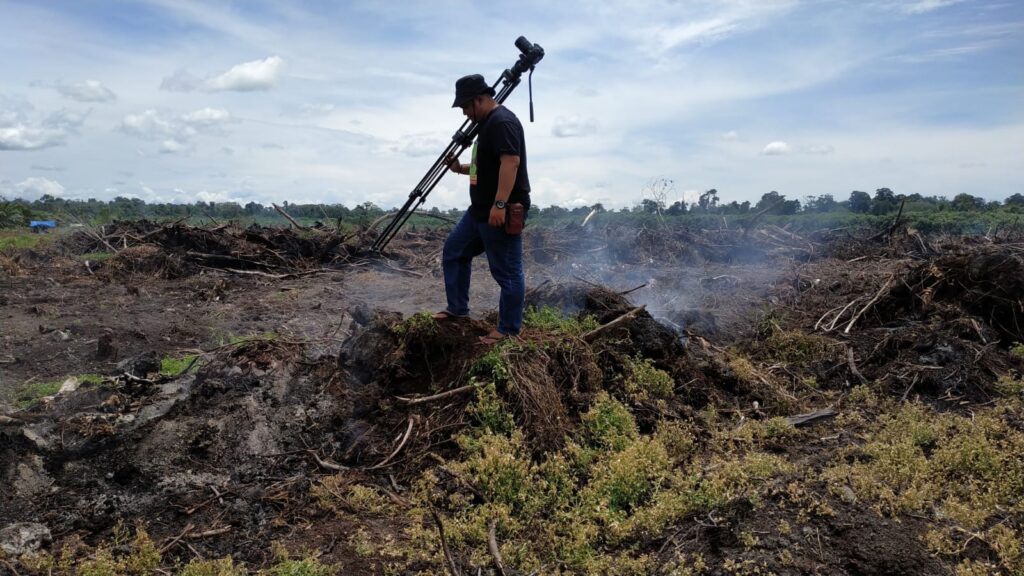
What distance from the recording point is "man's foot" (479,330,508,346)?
482 cm

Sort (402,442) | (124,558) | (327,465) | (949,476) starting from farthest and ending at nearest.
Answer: (402,442) → (327,465) → (949,476) → (124,558)

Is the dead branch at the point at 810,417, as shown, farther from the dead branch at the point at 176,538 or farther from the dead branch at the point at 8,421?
the dead branch at the point at 8,421

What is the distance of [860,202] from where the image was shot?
23.8m

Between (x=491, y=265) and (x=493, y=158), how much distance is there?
0.75 m

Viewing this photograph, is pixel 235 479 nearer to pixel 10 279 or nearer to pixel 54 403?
pixel 54 403

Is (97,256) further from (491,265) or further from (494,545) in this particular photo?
(494,545)

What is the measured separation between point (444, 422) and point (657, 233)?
12564mm

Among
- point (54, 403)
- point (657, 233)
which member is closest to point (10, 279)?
point (54, 403)

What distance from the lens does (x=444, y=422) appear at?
4480mm

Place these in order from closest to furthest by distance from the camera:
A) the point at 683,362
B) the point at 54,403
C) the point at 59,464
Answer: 1. the point at 59,464
2. the point at 54,403
3. the point at 683,362

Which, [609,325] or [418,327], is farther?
[609,325]

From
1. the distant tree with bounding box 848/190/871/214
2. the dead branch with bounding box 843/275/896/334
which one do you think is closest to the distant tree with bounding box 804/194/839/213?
the distant tree with bounding box 848/190/871/214

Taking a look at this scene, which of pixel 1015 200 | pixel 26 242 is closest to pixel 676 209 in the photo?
pixel 1015 200

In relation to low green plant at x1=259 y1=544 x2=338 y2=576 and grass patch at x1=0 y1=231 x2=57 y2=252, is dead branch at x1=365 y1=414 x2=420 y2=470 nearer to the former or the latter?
low green plant at x1=259 y1=544 x2=338 y2=576
